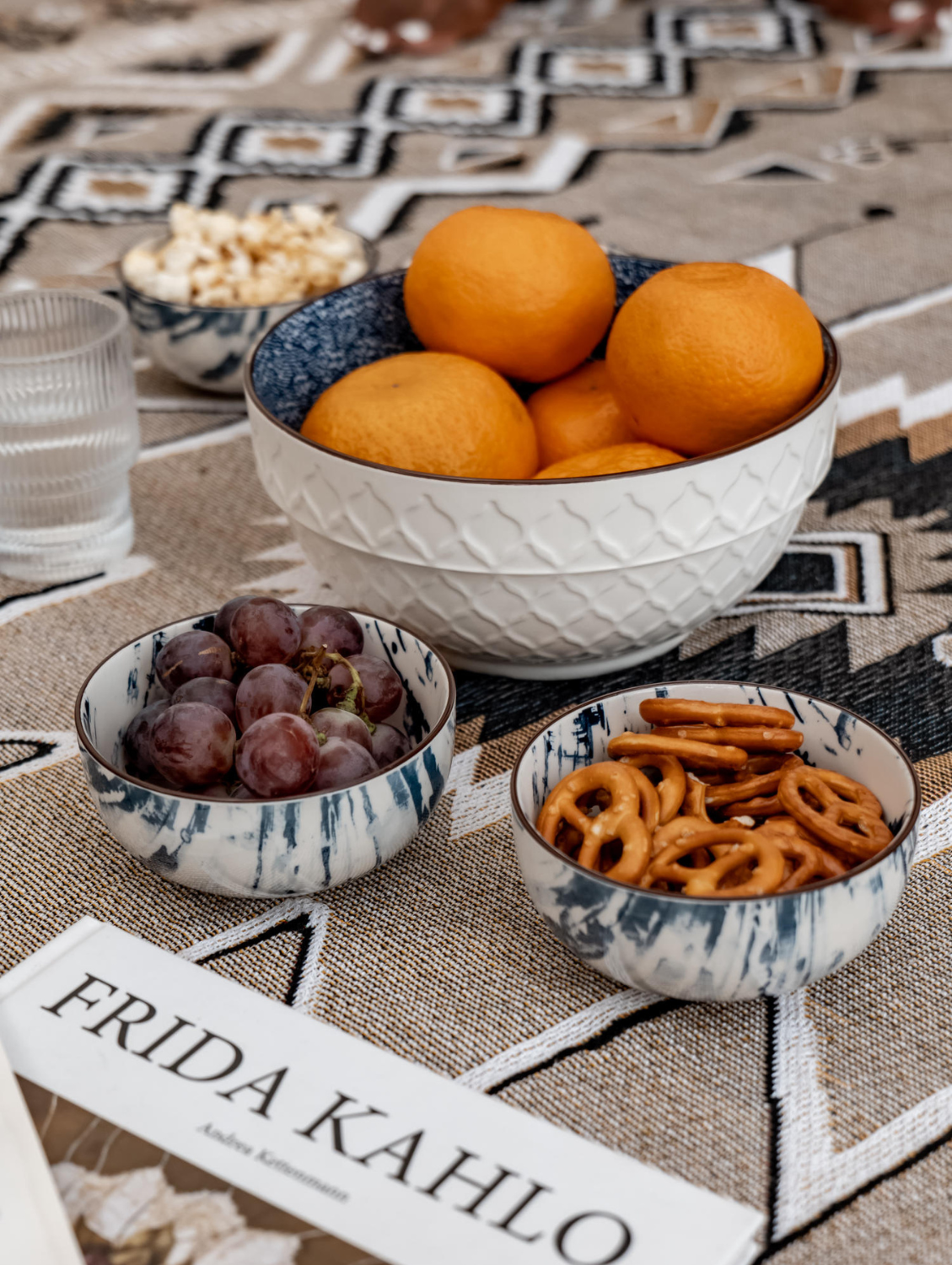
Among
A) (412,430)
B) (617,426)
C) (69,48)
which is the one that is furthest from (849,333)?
(69,48)

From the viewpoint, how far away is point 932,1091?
1.39ft

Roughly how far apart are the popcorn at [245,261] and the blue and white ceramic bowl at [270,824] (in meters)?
0.51

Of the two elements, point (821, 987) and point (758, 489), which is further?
point (758, 489)

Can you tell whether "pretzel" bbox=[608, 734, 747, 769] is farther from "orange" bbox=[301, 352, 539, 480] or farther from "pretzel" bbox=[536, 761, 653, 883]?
"orange" bbox=[301, 352, 539, 480]

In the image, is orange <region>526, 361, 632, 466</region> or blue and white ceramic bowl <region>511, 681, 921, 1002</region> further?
orange <region>526, 361, 632, 466</region>

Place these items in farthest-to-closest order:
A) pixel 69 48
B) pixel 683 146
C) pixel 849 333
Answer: pixel 69 48
pixel 683 146
pixel 849 333

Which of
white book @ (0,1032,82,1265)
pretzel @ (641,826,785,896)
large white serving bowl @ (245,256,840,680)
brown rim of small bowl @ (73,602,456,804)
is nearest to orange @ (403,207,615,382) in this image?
large white serving bowl @ (245,256,840,680)

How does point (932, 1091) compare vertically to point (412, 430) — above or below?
below

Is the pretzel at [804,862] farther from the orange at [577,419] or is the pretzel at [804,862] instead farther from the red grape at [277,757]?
the orange at [577,419]

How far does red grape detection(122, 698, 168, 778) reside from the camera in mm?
475

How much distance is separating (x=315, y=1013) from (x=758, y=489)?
0.31 meters

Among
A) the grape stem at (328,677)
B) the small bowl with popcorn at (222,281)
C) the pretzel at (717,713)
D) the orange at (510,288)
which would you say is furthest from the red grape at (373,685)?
the small bowl with popcorn at (222,281)

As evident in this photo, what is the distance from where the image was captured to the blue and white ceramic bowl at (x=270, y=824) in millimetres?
446

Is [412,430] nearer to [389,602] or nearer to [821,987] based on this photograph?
[389,602]
